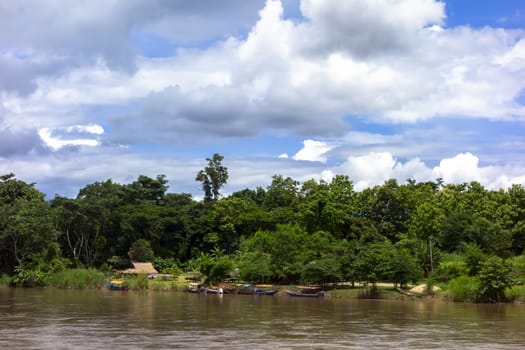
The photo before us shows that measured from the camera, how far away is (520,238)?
5406cm

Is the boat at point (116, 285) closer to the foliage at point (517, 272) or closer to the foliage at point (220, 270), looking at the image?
the foliage at point (220, 270)

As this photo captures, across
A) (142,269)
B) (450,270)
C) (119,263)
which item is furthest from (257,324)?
(119,263)

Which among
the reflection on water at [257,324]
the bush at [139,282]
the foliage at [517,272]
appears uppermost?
the foliage at [517,272]

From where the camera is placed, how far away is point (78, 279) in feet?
191

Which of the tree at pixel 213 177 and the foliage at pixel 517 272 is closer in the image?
the foliage at pixel 517 272

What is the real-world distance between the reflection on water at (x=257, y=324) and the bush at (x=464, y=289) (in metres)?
1.45

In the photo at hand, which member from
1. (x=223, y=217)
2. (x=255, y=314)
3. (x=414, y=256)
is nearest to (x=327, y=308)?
(x=255, y=314)

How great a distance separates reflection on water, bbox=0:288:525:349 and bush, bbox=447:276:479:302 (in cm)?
145

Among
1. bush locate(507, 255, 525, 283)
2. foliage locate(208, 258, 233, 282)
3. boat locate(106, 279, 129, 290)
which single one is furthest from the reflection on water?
boat locate(106, 279, 129, 290)

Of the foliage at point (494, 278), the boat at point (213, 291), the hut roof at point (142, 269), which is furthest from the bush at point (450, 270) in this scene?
the hut roof at point (142, 269)

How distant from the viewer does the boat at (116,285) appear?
5690 centimetres

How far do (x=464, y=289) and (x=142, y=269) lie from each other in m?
34.2

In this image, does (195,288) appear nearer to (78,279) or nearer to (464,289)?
(78,279)

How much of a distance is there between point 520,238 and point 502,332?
99.1ft
